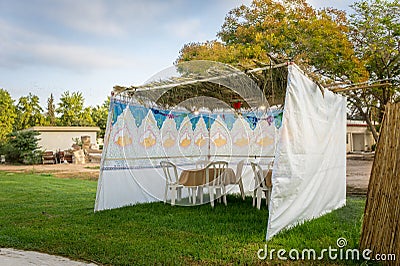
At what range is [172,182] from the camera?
7805 millimetres

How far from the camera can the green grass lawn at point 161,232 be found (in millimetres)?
4191

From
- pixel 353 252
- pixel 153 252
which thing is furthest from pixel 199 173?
pixel 353 252

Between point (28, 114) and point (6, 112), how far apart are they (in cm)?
288

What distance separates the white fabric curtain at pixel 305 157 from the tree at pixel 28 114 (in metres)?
30.9

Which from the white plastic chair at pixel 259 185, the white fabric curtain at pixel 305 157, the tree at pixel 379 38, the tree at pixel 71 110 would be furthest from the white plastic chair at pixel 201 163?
the tree at pixel 71 110

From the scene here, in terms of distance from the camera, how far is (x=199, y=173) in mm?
7410

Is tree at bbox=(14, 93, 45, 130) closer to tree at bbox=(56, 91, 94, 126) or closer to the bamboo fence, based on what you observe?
tree at bbox=(56, 91, 94, 126)

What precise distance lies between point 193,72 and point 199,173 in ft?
6.50

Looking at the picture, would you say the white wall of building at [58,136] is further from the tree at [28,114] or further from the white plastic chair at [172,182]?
the white plastic chair at [172,182]

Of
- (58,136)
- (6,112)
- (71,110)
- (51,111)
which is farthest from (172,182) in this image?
(51,111)

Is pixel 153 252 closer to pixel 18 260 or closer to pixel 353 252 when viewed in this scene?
pixel 18 260

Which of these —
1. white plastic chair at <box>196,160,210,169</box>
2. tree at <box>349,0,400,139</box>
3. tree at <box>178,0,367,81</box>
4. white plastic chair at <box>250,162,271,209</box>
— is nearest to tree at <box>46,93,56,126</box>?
tree at <box>178,0,367,81</box>

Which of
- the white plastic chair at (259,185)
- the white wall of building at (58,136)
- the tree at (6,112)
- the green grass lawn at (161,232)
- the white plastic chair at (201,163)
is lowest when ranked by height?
the green grass lawn at (161,232)

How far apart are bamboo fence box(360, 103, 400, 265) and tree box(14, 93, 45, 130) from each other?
3321 cm
